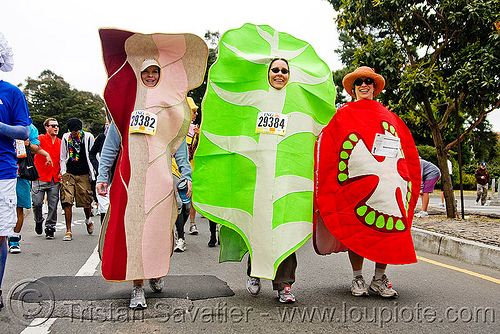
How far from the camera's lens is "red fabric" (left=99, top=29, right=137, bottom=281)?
3.58 meters

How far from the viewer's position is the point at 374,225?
3867 millimetres

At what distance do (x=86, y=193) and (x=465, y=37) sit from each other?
25.4 ft

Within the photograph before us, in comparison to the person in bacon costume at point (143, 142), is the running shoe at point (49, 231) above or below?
below

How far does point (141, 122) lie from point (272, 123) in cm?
109

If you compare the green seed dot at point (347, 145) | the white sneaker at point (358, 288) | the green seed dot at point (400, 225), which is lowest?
the white sneaker at point (358, 288)

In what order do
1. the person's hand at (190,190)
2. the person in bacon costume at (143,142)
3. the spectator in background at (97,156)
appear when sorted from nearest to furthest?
the person in bacon costume at (143,142) < the person's hand at (190,190) < the spectator in background at (97,156)

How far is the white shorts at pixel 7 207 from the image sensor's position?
3.53m

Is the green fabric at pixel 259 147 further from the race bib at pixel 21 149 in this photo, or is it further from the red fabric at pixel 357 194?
the race bib at pixel 21 149

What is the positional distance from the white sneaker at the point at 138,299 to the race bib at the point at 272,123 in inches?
63.8

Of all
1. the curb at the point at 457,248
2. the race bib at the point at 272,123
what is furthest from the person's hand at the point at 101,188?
the curb at the point at 457,248

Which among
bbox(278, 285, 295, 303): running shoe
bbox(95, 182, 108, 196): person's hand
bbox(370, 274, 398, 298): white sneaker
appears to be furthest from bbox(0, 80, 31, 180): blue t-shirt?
bbox(370, 274, 398, 298): white sneaker

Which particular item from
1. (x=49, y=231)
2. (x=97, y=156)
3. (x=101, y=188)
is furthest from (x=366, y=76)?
(x=49, y=231)

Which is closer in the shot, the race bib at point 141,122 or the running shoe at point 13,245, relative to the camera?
the race bib at point 141,122

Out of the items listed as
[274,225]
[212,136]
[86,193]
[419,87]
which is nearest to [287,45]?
[212,136]
